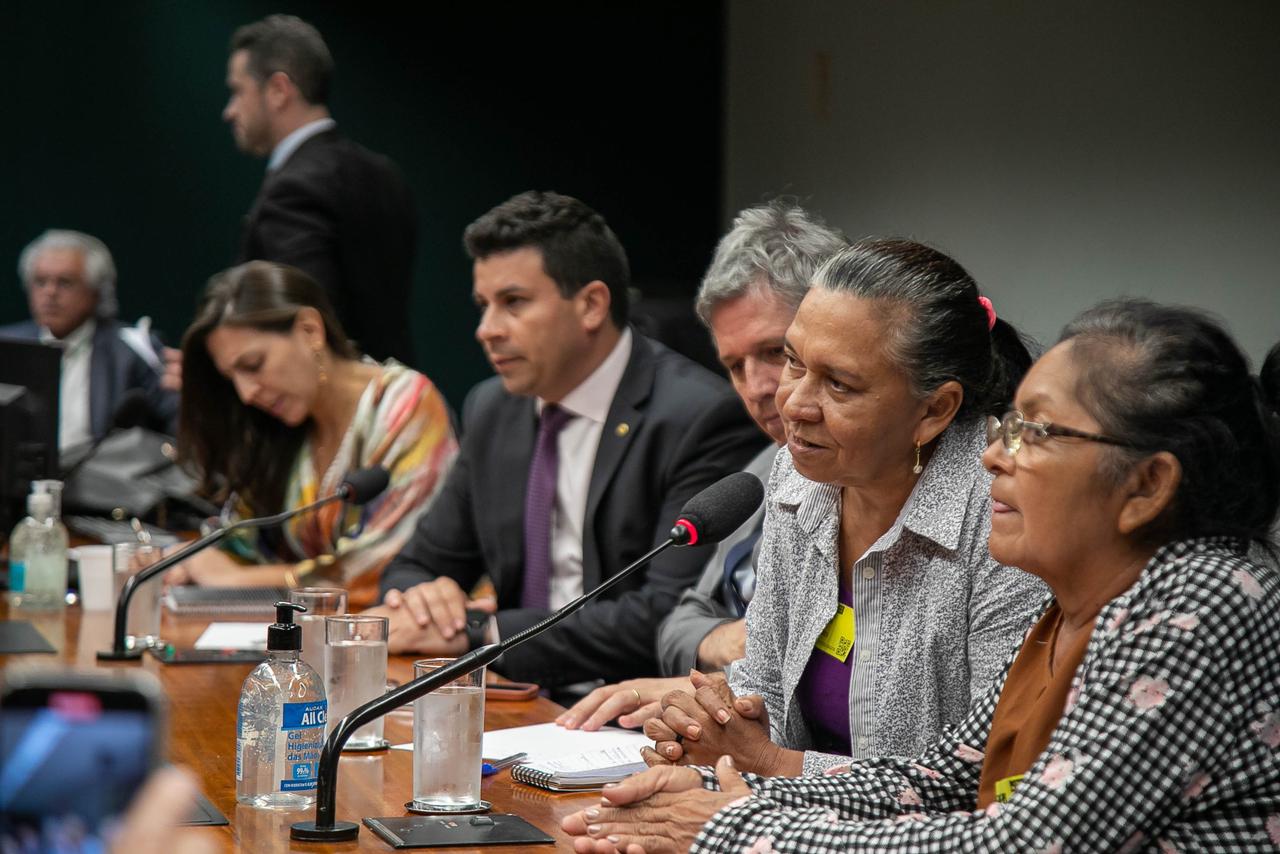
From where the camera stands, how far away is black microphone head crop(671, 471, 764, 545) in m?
1.78

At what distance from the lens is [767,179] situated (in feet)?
20.5

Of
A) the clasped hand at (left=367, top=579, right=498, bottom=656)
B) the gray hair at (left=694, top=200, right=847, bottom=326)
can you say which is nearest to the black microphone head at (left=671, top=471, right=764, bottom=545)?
the gray hair at (left=694, top=200, right=847, bottom=326)

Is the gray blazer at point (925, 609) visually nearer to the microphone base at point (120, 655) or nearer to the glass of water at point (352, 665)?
the glass of water at point (352, 665)

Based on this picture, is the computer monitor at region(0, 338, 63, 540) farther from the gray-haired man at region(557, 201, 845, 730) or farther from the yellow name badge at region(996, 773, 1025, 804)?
the yellow name badge at region(996, 773, 1025, 804)

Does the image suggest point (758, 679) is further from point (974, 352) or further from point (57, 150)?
point (57, 150)

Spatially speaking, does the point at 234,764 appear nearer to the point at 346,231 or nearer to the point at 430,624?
the point at 430,624

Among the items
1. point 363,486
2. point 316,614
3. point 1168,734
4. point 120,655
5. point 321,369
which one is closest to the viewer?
point 1168,734

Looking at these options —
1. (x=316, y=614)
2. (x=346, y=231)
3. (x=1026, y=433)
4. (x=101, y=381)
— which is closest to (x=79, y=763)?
(x=1026, y=433)

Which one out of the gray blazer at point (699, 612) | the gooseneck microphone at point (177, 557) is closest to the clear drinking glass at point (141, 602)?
the gooseneck microphone at point (177, 557)

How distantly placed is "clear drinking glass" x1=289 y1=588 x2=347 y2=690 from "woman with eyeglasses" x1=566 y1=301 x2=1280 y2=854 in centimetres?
59

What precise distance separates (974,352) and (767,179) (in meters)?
4.37

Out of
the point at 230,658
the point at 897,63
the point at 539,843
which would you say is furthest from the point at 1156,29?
the point at 539,843

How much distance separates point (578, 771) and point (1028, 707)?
568 mm

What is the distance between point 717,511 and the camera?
5.93ft
